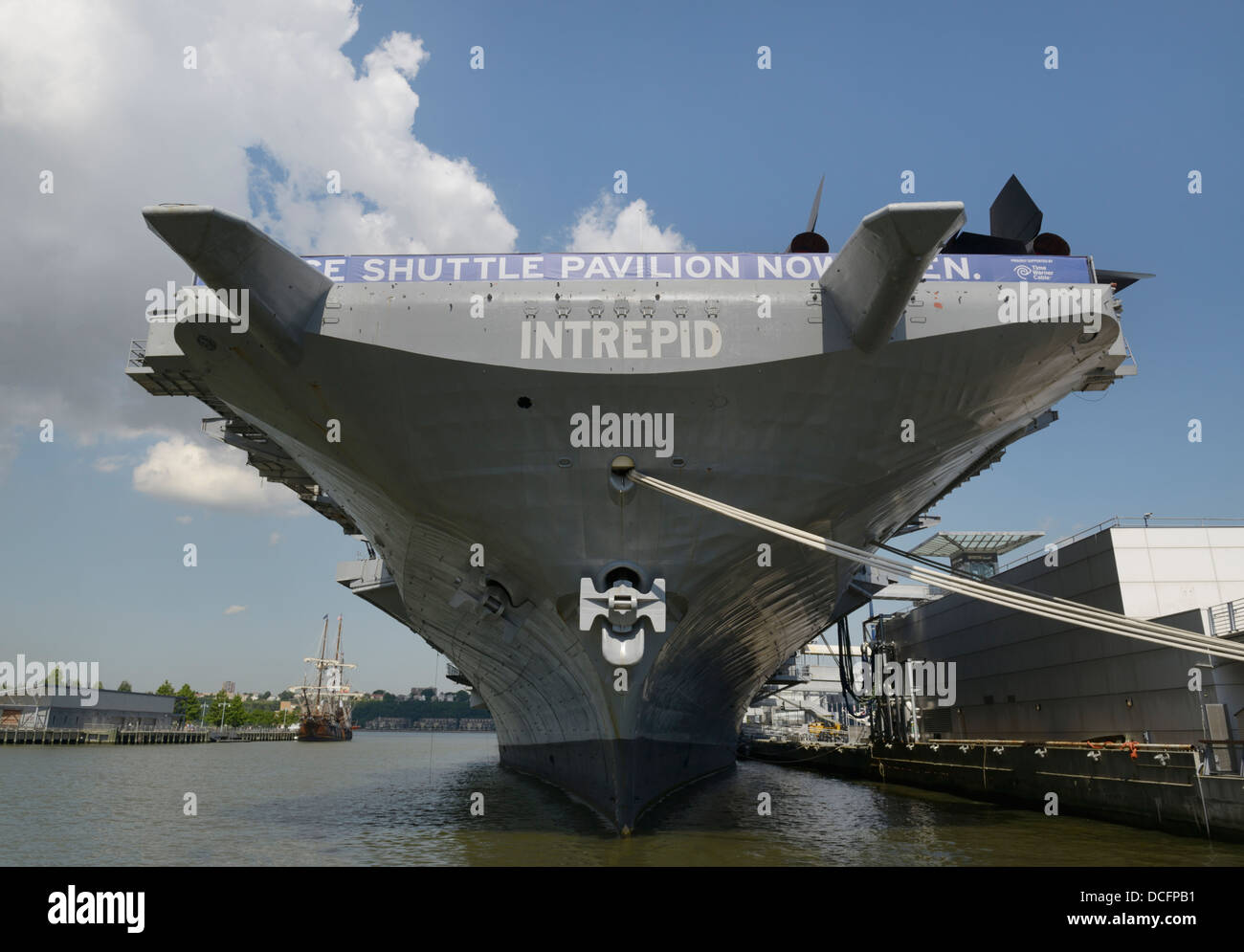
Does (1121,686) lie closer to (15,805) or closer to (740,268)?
(740,268)

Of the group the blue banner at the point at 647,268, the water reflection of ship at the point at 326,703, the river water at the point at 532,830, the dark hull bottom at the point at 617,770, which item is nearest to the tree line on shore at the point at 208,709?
the water reflection of ship at the point at 326,703

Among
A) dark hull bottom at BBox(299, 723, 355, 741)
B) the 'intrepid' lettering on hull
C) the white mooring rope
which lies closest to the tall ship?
the 'intrepid' lettering on hull

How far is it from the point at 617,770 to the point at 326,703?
78.0 m

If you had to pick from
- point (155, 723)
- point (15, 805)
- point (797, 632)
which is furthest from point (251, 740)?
point (797, 632)

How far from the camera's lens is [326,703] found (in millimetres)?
78438

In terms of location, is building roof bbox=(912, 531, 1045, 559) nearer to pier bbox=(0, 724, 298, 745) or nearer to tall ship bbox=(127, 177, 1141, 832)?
tall ship bbox=(127, 177, 1141, 832)

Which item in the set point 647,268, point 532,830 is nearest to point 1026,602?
point 647,268

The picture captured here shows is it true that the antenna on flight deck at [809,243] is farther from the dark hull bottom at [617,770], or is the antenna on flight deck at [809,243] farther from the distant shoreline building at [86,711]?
the distant shoreline building at [86,711]

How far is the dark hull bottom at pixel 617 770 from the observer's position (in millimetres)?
9211

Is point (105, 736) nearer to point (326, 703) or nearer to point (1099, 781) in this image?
point (326, 703)
